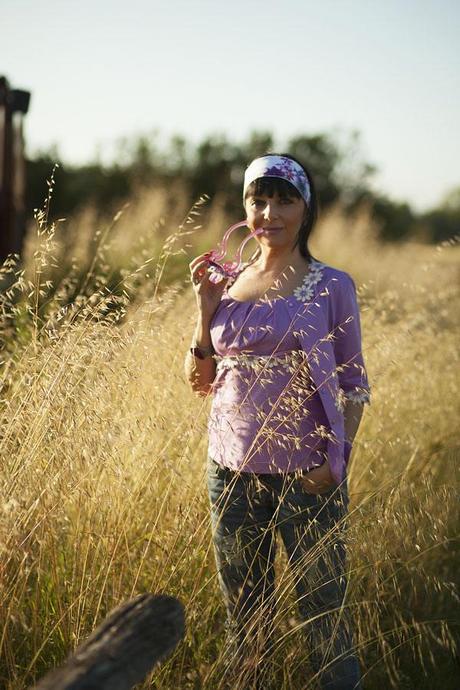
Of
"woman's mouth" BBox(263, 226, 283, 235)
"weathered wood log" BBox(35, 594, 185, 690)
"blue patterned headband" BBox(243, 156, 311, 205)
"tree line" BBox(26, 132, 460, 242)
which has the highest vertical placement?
"blue patterned headband" BBox(243, 156, 311, 205)

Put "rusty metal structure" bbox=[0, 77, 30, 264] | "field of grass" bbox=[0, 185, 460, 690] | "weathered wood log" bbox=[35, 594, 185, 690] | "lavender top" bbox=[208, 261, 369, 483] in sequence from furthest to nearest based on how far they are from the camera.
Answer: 1. "rusty metal structure" bbox=[0, 77, 30, 264]
2. "lavender top" bbox=[208, 261, 369, 483]
3. "field of grass" bbox=[0, 185, 460, 690]
4. "weathered wood log" bbox=[35, 594, 185, 690]

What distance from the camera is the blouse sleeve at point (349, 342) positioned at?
223 cm

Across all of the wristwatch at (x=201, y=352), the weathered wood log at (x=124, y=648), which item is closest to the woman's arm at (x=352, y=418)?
the wristwatch at (x=201, y=352)

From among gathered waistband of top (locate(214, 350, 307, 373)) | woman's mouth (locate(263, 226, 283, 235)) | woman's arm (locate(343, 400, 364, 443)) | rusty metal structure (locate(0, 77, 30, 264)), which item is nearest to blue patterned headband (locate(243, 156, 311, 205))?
woman's mouth (locate(263, 226, 283, 235))

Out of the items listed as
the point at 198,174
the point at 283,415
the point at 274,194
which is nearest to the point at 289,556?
the point at 283,415

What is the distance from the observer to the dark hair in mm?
2289

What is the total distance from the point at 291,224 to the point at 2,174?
6.15 metres

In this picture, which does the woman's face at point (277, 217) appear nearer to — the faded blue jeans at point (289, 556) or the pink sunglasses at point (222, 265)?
the pink sunglasses at point (222, 265)

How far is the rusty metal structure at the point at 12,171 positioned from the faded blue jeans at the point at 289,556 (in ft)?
19.3

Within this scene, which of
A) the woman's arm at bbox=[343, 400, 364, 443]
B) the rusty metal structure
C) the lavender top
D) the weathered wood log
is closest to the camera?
the weathered wood log

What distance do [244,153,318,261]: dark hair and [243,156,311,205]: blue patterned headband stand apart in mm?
13

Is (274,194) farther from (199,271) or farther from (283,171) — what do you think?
(199,271)

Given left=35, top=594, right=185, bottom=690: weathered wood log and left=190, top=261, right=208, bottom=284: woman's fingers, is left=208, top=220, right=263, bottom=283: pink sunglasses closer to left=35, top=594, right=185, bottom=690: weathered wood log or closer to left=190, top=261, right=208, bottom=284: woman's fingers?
left=190, top=261, right=208, bottom=284: woman's fingers

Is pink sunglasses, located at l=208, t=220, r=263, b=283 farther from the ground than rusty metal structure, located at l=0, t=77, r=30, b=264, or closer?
farther from the ground
